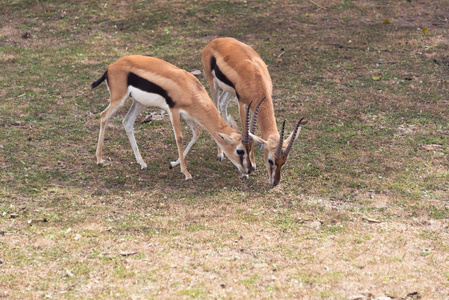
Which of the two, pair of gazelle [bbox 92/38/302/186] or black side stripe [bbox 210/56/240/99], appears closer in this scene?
pair of gazelle [bbox 92/38/302/186]

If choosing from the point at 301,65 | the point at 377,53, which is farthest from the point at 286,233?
the point at 377,53

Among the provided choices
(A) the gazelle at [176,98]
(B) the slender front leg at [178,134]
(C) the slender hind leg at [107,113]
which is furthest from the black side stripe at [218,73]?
(C) the slender hind leg at [107,113]

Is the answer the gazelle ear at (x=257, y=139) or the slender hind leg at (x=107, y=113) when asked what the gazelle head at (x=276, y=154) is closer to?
the gazelle ear at (x=257, y=139)

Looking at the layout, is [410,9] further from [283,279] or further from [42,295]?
[42,295]

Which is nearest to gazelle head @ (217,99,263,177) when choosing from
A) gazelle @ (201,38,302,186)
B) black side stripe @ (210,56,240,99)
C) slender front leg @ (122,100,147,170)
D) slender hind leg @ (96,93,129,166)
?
gazelle @ (201,38,302,186)

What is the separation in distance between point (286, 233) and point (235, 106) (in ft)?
15.9

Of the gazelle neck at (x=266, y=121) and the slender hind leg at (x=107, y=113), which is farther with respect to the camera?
the slender hind leg at (x=107, y=113)

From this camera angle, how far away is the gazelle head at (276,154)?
7582 mm

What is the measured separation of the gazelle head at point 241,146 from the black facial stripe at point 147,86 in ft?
3.00

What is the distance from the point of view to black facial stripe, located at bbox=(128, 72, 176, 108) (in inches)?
316

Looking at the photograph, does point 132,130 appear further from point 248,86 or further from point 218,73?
point 248,86

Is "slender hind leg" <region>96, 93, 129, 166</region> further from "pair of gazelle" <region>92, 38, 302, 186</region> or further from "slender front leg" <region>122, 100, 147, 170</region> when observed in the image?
"slender front leg" <region>122, 100, 147, 170</region>

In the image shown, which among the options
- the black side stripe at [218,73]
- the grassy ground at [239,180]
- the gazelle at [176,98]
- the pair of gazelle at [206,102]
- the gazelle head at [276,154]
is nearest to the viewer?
the grassy ground at [239,180]

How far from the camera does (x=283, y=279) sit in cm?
552
